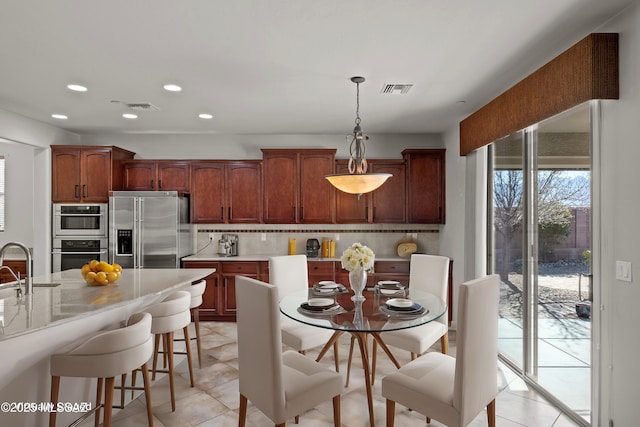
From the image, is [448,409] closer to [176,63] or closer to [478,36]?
[478,36]

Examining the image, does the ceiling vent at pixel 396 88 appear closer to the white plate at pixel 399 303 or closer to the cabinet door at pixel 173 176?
the white plate at pixel 399 303

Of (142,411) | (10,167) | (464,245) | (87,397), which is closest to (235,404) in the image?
(142,411)

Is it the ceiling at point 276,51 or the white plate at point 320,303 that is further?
the white plate at point 320,303

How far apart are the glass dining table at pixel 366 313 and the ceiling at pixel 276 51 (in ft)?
5.85

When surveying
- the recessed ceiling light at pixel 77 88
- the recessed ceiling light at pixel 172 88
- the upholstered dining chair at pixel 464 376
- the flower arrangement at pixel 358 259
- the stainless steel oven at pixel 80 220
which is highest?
the recessed ceiling light at pixel 77 88

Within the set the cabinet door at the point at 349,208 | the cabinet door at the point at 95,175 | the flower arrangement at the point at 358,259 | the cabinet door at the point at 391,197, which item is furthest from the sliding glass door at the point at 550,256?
the cabinet door at the point at 95,175

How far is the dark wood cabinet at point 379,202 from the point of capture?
5.23m

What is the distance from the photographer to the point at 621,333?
211cm

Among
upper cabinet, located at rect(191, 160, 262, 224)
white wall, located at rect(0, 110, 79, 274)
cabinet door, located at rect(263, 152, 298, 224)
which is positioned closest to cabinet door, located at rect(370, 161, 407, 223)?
cabinet door, located at rect(263, 152, 298, 224)

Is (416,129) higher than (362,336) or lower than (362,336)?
higher

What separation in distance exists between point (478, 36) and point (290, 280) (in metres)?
2.50

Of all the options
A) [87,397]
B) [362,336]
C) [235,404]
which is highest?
[362,336]

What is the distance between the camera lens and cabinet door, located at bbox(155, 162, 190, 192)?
17.1ft

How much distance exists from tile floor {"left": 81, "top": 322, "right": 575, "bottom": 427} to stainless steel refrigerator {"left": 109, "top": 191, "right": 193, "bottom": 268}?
5.87 ft
